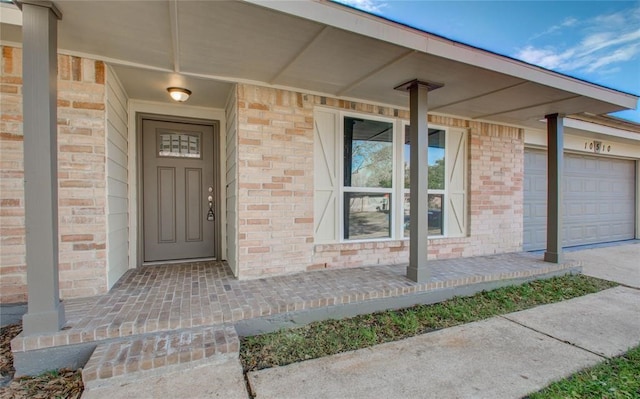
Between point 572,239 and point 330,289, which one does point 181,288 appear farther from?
point 572,239

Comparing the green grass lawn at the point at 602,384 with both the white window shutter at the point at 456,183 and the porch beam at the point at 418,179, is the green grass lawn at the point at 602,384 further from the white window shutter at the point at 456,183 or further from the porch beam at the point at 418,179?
the white window shutter at the point at 456,183

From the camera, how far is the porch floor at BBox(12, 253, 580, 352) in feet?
7.93

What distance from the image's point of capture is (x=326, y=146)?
4242mm

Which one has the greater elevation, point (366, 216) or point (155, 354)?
point (366, 216)

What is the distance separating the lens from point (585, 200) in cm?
721

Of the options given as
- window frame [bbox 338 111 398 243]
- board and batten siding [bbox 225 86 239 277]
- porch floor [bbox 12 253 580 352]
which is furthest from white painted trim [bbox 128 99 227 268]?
window frame [bbox 338 111 398 243]

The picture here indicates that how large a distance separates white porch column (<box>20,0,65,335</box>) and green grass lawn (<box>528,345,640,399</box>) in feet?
11.4

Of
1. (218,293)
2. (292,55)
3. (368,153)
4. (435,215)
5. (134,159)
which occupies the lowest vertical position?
(218,293)

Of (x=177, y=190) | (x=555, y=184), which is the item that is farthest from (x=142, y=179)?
(x=555, y=184)

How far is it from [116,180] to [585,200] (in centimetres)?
946

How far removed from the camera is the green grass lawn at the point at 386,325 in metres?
2.53

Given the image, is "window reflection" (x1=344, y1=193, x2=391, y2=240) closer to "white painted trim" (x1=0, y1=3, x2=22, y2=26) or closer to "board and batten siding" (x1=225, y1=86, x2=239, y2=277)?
"board and batten siding" (x1=225, y1=86, x2=239, y2=277)

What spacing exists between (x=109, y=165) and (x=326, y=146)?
8.45ft

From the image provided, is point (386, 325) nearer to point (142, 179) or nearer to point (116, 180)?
point (116, 180)
